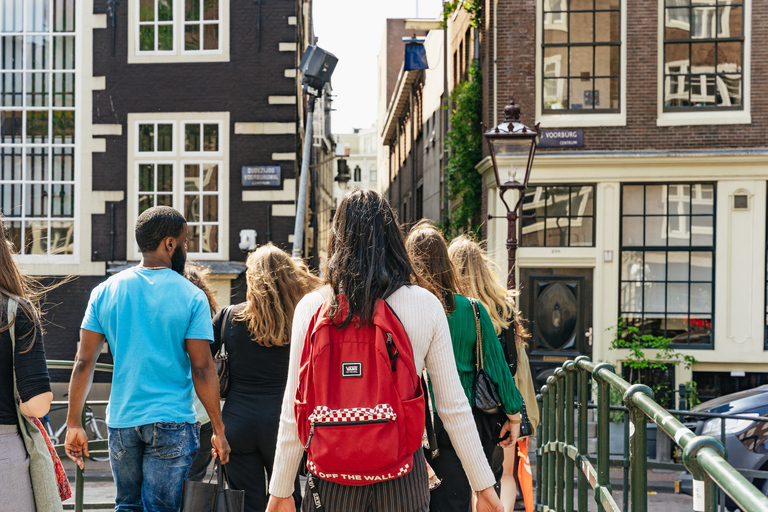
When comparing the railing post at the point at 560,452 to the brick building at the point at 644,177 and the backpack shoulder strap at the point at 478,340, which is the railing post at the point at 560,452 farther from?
the brick building at the point at 644,177

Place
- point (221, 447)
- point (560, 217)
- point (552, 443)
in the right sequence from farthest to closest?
point (560, 217) → point (552, 443) → point (221, 447)

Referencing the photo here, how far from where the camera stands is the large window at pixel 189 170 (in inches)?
567

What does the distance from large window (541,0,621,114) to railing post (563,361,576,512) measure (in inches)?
381

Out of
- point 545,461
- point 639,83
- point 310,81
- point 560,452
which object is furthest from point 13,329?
point 639,83

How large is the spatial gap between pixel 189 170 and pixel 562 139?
20.9ft

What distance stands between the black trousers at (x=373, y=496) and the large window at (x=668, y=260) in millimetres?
11673

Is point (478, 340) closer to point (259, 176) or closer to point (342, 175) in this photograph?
point (259, 176)

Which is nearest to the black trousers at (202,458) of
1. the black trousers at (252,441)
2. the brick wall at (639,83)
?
the black trousers at (252,441)

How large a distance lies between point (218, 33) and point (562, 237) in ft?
22.7

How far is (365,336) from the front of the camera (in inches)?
100

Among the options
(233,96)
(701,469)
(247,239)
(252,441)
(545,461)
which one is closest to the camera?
(701,469)

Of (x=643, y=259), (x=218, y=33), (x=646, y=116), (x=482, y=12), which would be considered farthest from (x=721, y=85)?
(x=218, y=33)

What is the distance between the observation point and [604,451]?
3.70 metres

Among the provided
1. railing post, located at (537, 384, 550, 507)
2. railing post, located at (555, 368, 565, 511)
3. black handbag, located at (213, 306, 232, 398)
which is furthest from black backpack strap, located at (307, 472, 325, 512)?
railing post, located at (537, 384, 550, 507)
